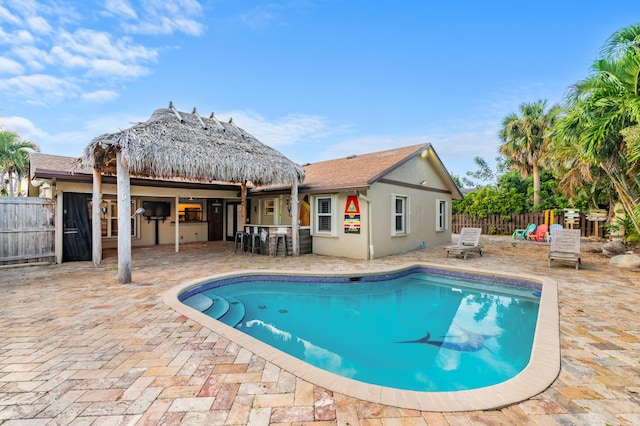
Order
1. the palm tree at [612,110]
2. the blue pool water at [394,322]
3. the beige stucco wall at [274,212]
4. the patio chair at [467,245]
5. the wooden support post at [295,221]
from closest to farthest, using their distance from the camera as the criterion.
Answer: the blue pool water at [394,322] < the palm tree at [612,110] < the patio chair at [467,245] < the wooden support post at [295,221] < the beige stucco wall at [274,212]

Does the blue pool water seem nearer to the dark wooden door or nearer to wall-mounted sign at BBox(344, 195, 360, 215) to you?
wall-mounted sign at BBox(344, 195, 360, 215)

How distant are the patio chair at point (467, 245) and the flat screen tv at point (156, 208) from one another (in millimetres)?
12170

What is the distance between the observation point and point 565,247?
870cm

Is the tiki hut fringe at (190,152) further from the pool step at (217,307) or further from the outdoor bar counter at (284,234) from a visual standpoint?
the pool step at (217,307)

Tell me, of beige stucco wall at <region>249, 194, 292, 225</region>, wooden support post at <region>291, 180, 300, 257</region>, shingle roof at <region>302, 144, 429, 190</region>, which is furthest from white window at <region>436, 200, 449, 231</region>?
wooden support post at <region>291, 180, 300, 257</region>

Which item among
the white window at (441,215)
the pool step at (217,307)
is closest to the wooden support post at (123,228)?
the pool step at (217,307)

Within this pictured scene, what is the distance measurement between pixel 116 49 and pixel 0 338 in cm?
1042

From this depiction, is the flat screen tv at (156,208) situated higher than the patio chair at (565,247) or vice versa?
the flat screen tv at (156,208)

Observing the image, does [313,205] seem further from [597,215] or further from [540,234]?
[597,215]

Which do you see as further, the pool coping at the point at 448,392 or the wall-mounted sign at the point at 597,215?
the wall-mounted sign at the point at 597,215

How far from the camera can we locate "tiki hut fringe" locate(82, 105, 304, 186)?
6.91 metres

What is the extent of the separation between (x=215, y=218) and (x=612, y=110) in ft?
50.6

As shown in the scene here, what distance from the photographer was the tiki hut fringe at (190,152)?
6.91 metres

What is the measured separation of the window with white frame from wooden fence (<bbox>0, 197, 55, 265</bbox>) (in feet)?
27.7
